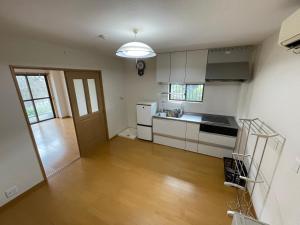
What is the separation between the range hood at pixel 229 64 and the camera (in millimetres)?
2533

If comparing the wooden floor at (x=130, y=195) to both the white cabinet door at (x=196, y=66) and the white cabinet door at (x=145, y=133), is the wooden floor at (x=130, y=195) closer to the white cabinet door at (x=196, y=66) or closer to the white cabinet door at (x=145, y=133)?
the white cabinet door at (x=145, y=133)

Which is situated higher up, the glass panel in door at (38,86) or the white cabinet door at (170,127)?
the glass panel in door at (38,86)

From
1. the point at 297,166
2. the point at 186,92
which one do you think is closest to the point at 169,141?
the point at 186,92

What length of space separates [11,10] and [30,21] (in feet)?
0.88

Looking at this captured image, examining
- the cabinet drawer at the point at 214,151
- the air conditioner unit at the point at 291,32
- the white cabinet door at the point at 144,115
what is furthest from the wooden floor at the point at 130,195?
the air conditioner unit at the point at 291,32

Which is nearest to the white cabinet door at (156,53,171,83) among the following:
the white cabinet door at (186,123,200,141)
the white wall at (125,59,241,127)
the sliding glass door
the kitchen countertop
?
the white wall at (125,59,241,127)

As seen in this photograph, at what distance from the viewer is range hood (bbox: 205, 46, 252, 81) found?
99.7 inches

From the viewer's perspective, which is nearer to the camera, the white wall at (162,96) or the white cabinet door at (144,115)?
the white wall at (162,96)

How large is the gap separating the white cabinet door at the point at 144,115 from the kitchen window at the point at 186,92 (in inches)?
31.5

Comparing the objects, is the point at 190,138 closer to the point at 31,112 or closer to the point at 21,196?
the point at 21,196

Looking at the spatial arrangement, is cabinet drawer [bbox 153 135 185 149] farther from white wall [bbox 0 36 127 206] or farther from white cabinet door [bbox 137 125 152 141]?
white wall [bbox 0 36 127 206]

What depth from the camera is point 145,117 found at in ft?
12.0

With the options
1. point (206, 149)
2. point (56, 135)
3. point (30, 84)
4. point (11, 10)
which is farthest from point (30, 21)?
point (30, 84)

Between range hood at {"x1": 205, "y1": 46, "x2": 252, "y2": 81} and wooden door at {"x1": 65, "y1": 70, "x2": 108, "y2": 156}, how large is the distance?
269 centimetres
